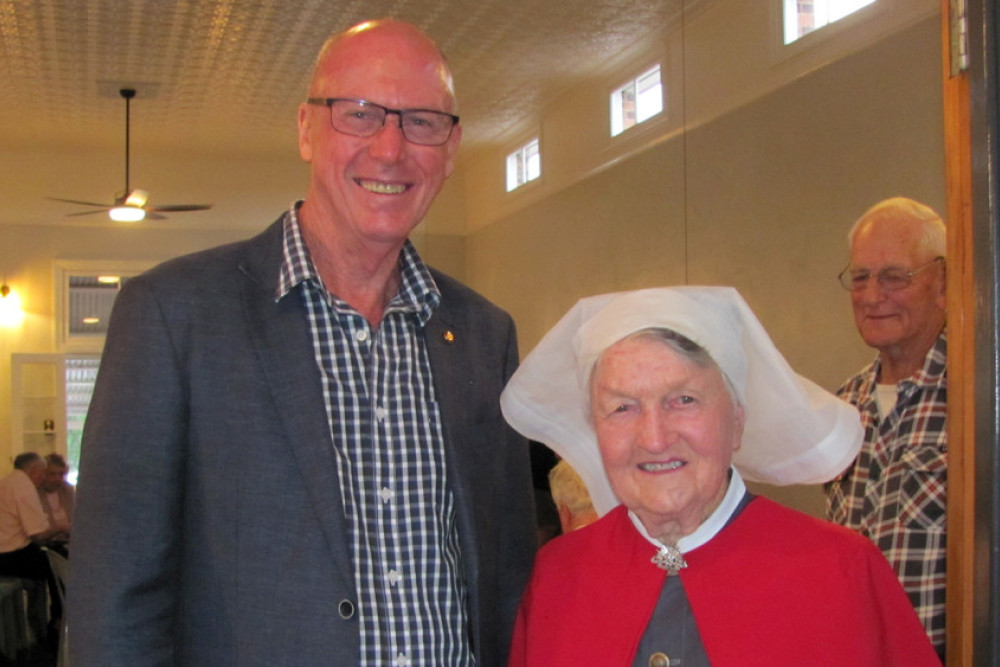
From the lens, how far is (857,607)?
4.67 feet

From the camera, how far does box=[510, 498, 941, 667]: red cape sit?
1.43 metres

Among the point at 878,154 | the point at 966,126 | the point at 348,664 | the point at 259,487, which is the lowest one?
the point at 348,664

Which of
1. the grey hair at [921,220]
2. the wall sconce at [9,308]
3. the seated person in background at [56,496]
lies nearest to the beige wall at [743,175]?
the grey hair at [921,220]

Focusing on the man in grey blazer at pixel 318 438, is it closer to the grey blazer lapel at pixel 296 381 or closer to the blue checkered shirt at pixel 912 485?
the grey blazer lapel at pixel 296 381

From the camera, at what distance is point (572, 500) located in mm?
3289

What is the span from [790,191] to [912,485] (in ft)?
10.8

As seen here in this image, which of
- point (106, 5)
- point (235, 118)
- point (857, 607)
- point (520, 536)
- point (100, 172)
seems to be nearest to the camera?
point (857, 607)

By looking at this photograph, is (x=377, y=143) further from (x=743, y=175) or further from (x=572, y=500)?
(x=743, y=175)

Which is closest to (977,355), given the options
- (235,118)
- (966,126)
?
(966,126)

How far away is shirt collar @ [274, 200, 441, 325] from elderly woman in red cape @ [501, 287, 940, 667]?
0.91ft

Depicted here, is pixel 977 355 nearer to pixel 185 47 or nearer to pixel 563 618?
pixel 563 618

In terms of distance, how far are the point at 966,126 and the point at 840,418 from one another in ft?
1.54

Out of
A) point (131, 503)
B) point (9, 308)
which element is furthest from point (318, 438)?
point (9, 308)

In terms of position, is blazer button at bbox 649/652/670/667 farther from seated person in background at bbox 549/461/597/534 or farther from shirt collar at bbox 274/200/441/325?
seated person in background at bbox 549/461/597/534
